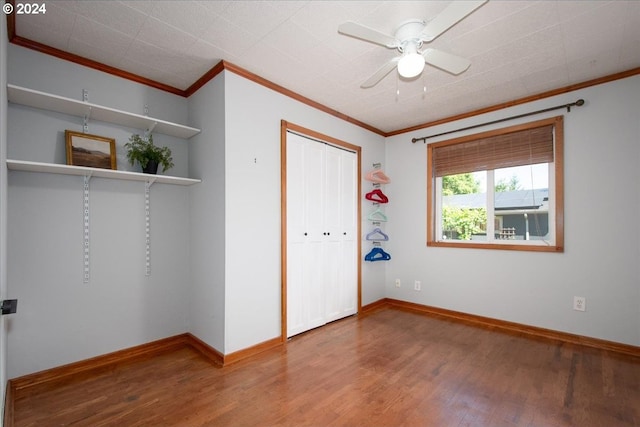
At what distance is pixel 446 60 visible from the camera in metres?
2.00

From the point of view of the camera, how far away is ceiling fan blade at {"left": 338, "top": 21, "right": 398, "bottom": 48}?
1.67 m

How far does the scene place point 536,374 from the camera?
228cm

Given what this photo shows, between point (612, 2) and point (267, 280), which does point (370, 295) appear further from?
point (612, 2)

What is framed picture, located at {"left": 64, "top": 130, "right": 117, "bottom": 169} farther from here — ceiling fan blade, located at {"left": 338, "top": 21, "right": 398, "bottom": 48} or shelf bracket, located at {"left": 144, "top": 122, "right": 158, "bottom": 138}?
ceiling fan blade, located at {"left": 338, "top": 21, "right": 398, "bottom": 48}

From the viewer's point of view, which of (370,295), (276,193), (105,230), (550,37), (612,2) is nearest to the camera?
(612,2)

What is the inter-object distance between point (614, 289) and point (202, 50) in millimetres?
4137

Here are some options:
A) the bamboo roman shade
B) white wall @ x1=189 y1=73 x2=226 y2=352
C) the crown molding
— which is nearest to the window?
the bamboo roman shade

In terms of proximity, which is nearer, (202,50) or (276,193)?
(202,50)

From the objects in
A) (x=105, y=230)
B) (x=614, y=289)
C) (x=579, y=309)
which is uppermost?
(x=105, y=230)

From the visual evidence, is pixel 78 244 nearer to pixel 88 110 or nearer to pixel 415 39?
pixel 88 110

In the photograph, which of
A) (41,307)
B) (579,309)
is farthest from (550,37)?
(41,307)

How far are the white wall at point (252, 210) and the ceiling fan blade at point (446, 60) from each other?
147 cm

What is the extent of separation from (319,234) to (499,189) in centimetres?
217

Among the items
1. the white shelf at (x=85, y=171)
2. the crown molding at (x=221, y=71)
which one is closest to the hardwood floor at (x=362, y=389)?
the white shelf at (x=85, y=171)
